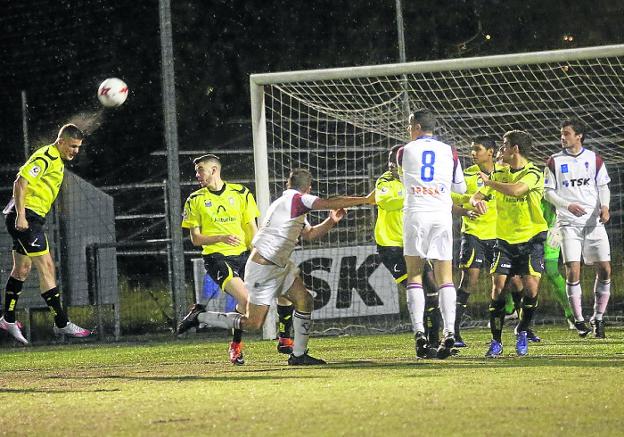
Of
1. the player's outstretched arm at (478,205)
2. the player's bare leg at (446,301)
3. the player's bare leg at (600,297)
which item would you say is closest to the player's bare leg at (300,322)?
the player's bare leg at (446,301)

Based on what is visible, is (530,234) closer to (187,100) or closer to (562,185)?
(562,185)

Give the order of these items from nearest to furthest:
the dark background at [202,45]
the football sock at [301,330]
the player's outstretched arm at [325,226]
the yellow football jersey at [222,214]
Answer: the player's outstretched arm at [325,226] → the football sock at [301,330] → the yellow football jersey at [222,214] → the dark background at [202,45]

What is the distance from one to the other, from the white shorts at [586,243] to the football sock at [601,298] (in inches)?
10.0

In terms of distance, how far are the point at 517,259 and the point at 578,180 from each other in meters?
2.18

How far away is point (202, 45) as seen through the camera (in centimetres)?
3072

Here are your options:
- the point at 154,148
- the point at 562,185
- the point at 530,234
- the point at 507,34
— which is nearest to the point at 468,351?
the point at 530,234

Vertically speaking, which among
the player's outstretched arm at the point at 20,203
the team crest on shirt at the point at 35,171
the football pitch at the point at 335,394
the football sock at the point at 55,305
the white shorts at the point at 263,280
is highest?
the team crest on shirt at the point at 35,171

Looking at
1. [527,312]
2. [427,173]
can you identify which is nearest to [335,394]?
[427,173]

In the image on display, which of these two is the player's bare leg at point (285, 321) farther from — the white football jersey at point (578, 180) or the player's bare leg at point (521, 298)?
the white football jersey at point (578, 180)

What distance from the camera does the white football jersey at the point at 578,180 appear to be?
13.5m

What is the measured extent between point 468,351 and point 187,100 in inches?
759

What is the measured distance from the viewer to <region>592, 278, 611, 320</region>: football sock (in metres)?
13.4

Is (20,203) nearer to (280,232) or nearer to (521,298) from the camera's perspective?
(280,232)

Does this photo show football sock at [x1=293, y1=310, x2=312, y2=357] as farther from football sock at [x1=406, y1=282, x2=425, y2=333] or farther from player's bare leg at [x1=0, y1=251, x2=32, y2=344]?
player's bare leg at [x1=0, y1=251, x2=32, y2=344]
